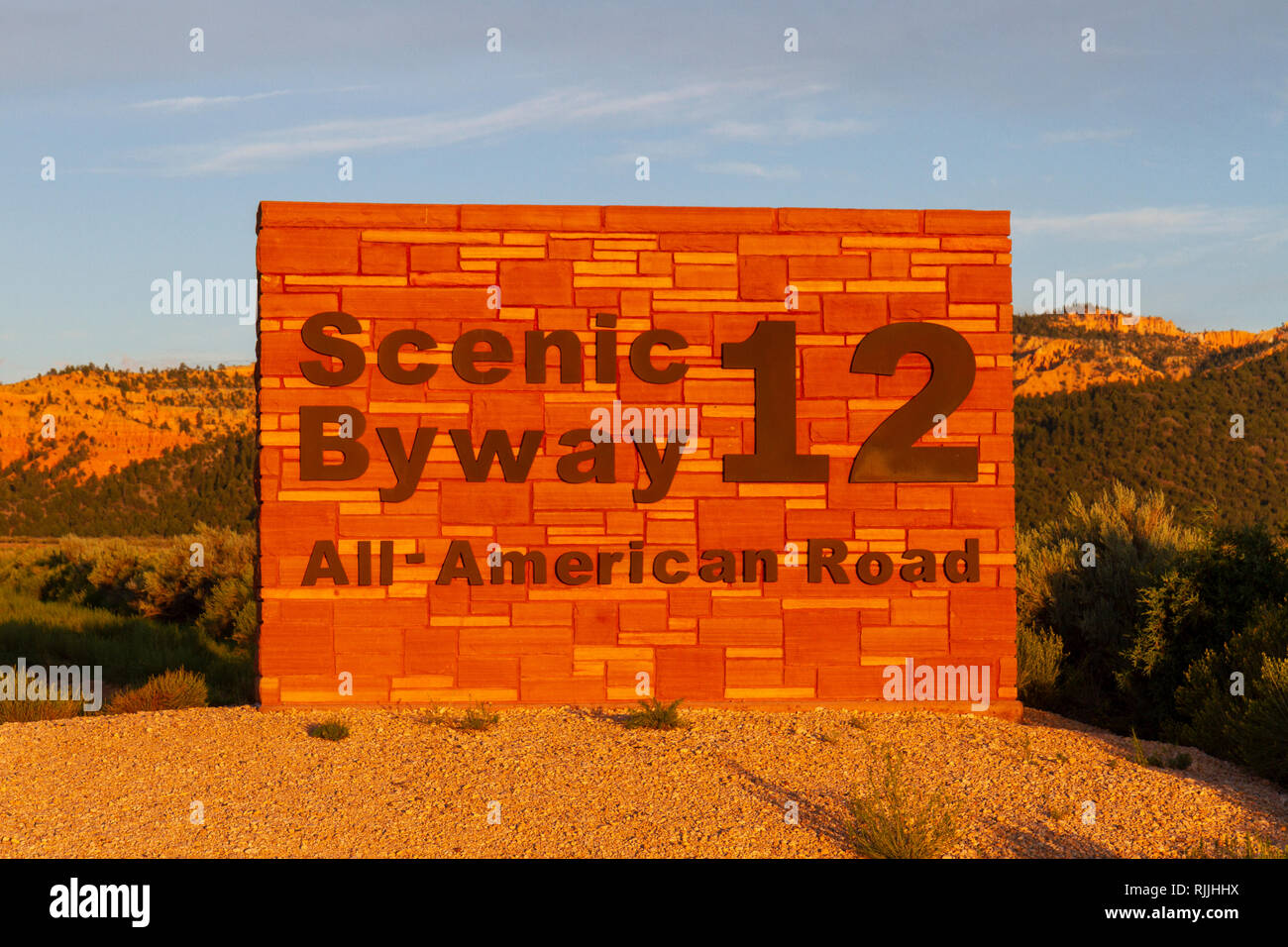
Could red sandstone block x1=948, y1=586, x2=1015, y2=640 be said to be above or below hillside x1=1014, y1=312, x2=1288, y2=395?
below

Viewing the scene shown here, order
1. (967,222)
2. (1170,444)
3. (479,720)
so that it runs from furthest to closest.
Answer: (1170,444)
(967,222)
(479,720)

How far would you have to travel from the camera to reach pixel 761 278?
29.5 feet

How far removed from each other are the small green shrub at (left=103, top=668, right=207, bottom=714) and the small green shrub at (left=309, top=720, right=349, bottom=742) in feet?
9.77

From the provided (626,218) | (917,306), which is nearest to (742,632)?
(917,306)

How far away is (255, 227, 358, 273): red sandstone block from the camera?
29.0 feet

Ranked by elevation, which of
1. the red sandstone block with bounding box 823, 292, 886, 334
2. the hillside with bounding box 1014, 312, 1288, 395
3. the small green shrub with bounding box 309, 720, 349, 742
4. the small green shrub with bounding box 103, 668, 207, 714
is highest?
the hillside with bounding box 1014, 312, 1288, 395

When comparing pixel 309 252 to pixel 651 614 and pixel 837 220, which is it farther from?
pixel 837 220

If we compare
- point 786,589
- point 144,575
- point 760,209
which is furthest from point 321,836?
point 144,575

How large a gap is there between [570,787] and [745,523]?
118 inches

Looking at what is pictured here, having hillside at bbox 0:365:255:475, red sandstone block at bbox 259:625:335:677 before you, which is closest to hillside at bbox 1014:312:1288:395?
hillside at bbox 0:365:255:475

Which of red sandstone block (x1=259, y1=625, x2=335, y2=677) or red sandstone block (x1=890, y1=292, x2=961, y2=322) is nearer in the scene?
red sandstone block (x1=259, y1=625, x2=335, y2=677)

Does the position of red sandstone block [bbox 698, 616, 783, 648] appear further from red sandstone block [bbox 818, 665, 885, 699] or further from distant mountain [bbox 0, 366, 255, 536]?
distant mountain [bbox 0, 366, 255, 536]

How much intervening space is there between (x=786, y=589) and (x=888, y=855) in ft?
11.3
